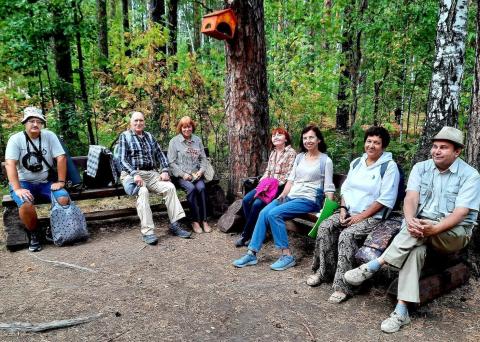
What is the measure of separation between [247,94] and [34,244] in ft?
11.7

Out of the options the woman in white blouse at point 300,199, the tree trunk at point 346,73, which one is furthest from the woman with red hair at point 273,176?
the tree trunk at point 346,73

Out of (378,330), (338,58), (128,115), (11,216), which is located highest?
(338,58)

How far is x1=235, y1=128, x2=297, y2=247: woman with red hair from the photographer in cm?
505

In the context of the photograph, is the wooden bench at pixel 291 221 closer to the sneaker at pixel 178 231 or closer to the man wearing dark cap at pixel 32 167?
the sneaker at pixel 178 231

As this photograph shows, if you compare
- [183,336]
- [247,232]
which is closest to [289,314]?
[183,336]

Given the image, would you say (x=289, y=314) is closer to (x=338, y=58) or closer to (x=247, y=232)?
(x=247, y=232)

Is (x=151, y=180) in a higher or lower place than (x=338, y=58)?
lower

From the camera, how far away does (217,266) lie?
4656mm

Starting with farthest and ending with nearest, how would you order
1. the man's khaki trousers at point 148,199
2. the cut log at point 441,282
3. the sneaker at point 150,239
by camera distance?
the man's khaki trousers at point 148,199
the sneaker at point 150,239
the cut log at point 441,282

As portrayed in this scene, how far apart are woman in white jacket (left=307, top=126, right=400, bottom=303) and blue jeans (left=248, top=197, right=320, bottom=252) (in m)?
0.47

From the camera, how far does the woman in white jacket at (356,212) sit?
12.5 feet

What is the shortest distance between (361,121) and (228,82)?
2.95 metres

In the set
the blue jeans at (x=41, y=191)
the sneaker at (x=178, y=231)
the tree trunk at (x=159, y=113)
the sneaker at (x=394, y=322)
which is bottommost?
the sneaker at (x=394, y=322)

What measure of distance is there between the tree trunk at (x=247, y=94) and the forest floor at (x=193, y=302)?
1.65 metres
